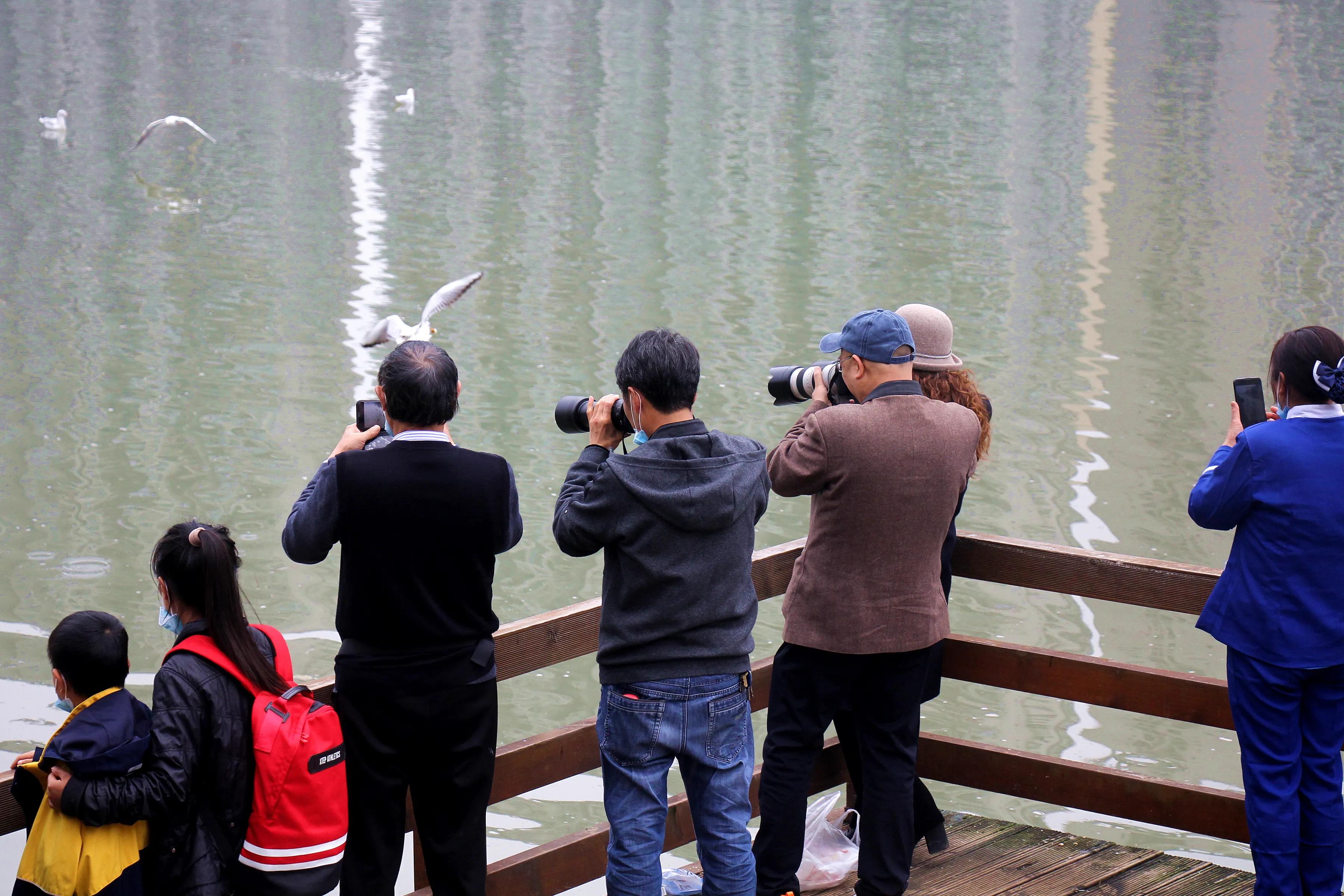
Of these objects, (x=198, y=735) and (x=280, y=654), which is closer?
(x=198, y=735)

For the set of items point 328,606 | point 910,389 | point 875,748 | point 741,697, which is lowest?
point 328,606

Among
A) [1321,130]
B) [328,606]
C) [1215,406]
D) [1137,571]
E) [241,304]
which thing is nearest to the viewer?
[1137,571]

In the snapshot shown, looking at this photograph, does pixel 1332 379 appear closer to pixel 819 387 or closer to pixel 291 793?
pixel 819 387

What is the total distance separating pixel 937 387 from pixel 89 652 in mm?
1842

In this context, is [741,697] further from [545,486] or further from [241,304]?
[241,304]

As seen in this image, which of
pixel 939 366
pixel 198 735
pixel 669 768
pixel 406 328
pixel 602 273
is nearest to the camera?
pixel 198 735

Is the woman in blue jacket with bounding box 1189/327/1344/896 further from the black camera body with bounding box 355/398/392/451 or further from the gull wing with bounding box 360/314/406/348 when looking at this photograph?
the gull wing with bounding box 360/314/406/348

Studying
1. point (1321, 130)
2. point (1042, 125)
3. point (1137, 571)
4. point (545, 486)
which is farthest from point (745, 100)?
point (1137, 571)

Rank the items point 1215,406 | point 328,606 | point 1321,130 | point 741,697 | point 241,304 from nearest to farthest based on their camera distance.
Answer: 1. point 741,697
2. point 328,606
3. point 1215,406
4. point 241,304
5. point 1321,130

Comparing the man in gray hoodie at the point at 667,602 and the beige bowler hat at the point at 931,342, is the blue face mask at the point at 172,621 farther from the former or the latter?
the beige bowler hat at the point at 931,342

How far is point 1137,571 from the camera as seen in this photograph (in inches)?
132

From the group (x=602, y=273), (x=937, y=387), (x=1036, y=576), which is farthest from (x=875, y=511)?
(x=602, y=273)

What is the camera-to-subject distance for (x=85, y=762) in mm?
2219

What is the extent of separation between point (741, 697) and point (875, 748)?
1.62 feet
